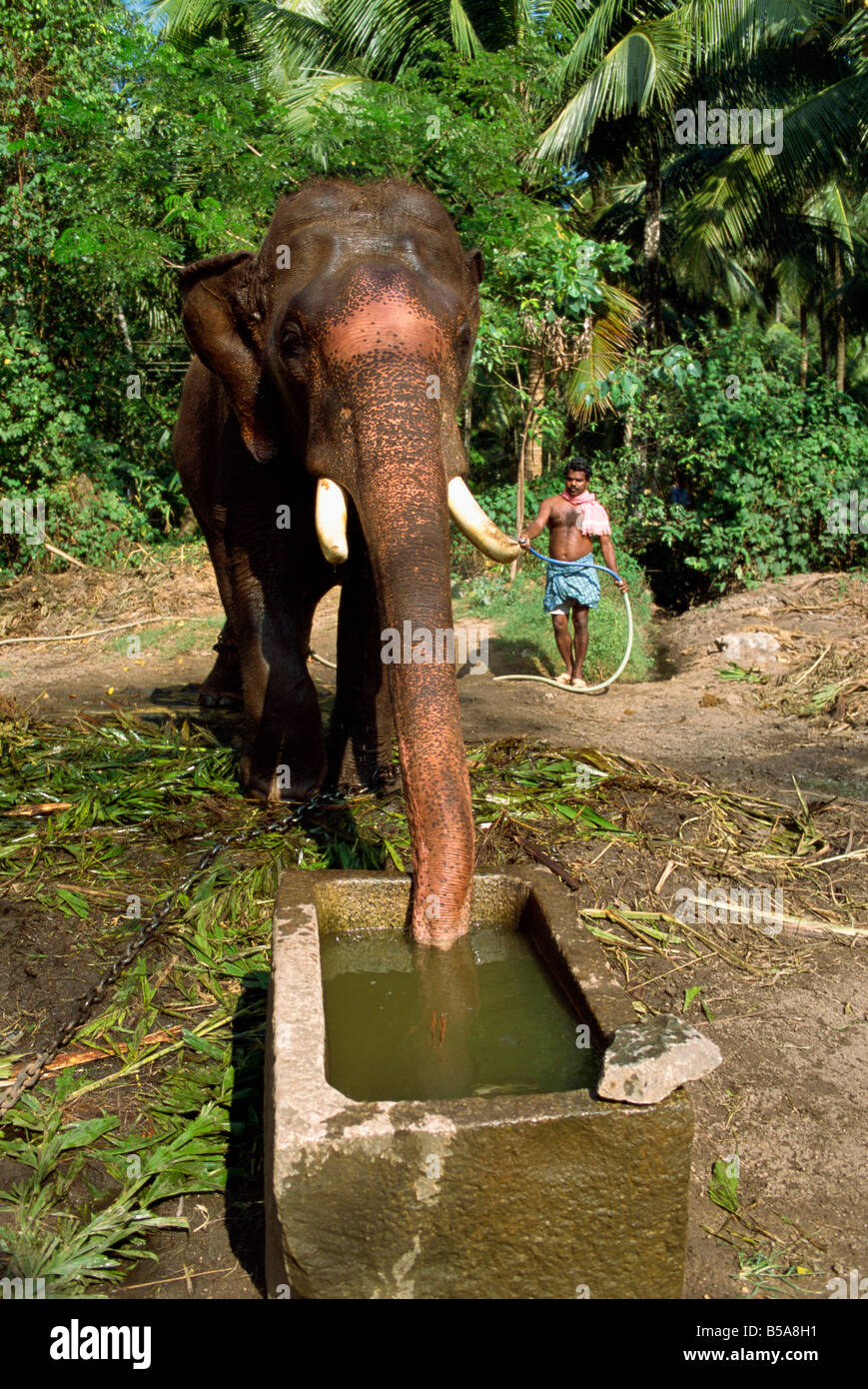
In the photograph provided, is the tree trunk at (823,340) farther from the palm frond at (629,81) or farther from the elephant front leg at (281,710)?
the elephant front leg at (281,710)

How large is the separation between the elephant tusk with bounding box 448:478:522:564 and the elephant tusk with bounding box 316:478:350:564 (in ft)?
1.28

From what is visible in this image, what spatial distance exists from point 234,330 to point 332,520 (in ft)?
5.22

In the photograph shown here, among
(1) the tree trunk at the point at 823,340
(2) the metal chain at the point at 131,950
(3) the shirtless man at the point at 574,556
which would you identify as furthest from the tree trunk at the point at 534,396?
(1) the tree trunk at the point at 823,340

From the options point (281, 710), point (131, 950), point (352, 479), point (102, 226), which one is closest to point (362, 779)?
point (281, 710)

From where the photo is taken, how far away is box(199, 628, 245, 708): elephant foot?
7777mm

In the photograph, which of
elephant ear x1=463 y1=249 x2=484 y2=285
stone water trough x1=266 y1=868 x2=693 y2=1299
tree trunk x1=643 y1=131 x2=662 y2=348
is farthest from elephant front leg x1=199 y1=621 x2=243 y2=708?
tree trunk x1=643 y1=131 x2=662 y2=348

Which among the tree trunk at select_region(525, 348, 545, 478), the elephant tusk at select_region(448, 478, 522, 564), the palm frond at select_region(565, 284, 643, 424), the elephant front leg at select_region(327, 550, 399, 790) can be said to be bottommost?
the elephant front leg at select_region(327, 550, 399, 790)

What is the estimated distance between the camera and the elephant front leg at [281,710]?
5188 mm

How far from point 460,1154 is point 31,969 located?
235 centimetres

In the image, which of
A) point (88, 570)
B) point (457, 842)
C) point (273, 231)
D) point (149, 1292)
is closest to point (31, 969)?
point (149, 1292)

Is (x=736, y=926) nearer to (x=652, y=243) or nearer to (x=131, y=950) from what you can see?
(x=131, y=950)

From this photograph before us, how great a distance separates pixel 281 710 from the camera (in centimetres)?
519

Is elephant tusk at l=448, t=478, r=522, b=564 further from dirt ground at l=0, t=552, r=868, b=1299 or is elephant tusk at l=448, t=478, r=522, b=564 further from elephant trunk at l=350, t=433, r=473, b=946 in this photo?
dirt ground at l=0, t=552, r=868, b=1299

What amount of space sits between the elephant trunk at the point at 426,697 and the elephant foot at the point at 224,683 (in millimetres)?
4602
